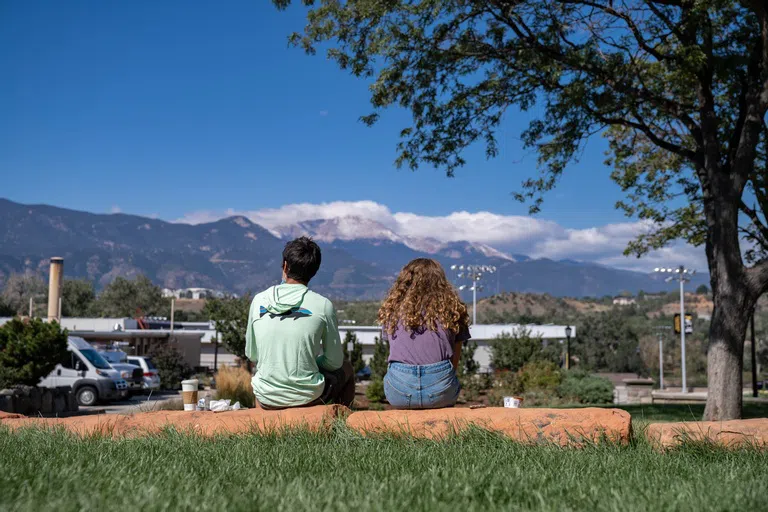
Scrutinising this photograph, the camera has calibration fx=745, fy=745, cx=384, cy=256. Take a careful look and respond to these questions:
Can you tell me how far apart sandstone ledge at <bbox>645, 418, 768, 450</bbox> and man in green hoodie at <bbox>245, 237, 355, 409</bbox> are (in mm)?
2307

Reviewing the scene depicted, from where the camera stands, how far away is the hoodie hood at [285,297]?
18.3 ft

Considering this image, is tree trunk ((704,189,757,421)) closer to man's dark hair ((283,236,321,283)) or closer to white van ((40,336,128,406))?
man's dark hair ((283,236,321,283))

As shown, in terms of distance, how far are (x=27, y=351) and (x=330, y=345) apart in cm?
1654

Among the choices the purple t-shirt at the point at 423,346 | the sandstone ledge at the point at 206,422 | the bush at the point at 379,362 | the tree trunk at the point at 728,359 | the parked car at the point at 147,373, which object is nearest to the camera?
the sandstone ledge at the point at 206,422

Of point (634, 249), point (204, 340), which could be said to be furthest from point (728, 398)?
point (204, 340)

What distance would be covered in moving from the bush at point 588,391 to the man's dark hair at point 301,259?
20.1m

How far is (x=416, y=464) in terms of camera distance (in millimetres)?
3844

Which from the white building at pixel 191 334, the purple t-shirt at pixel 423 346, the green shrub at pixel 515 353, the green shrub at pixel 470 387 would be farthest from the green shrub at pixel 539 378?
the purple t-shirt at pixel 423 346

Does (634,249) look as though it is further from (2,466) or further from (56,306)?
(56,306)

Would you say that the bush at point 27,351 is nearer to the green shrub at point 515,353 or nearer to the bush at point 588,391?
the bush at point 588,391

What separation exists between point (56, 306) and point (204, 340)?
34.4 m

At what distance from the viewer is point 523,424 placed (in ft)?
15.4

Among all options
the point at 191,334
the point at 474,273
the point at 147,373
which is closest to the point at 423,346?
the point at 147,373

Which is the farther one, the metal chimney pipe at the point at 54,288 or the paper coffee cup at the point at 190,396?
the metal chimney pipe at the point at 54,288
